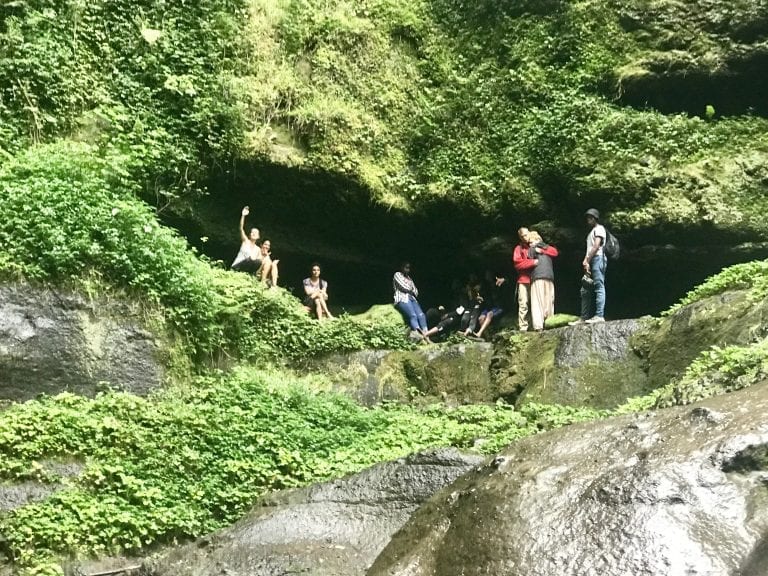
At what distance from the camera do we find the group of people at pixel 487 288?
12.0 metres

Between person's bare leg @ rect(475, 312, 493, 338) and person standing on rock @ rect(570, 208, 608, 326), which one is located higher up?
person standing on rock @ rect(570, 208, 608, 326)

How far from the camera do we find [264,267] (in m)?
13.2

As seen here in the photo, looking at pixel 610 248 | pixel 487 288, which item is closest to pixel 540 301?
pixel 610 248

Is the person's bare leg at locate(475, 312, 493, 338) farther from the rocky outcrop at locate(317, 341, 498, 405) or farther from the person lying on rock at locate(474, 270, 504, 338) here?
the rocky outcrop at locate(317, 341, 498, 405)

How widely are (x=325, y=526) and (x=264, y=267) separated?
6968 mm

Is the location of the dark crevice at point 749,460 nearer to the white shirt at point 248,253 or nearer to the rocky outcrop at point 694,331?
the rocky outcrop at point 694,331

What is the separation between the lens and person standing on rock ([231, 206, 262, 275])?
1304 centimetres

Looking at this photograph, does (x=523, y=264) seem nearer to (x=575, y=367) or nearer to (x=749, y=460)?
(x=575, y=367)

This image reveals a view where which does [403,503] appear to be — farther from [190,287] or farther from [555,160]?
[555,160]

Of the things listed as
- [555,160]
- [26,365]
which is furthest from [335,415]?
[555,160]

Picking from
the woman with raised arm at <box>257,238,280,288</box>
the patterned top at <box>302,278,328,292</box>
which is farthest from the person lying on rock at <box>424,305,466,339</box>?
the woman with raised arm at <box>257,238,280,288</box>

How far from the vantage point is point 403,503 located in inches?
277

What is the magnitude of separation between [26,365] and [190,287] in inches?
89.0

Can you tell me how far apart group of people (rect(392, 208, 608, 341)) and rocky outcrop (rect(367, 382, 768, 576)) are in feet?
20.3
